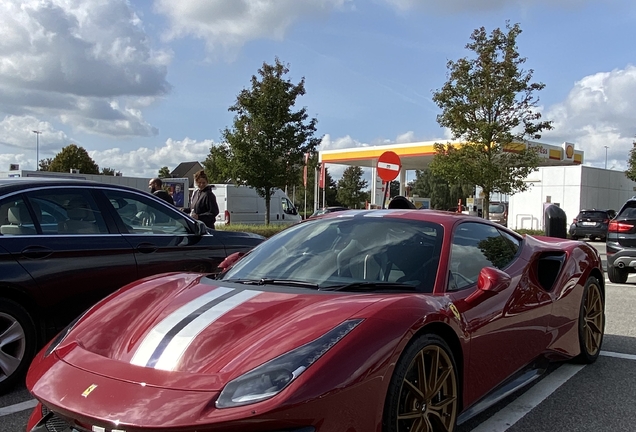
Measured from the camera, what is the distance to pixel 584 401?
3.86 metres

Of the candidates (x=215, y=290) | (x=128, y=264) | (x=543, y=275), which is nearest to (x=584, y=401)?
(x=543, y=275)

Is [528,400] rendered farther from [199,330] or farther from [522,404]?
[199,330]

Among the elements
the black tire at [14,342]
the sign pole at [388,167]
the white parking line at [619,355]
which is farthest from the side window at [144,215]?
the sign pole at [388,167]

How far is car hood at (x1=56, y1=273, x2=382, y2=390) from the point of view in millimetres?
2270

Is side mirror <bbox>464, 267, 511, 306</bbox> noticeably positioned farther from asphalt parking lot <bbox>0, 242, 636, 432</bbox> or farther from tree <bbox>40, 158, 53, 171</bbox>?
tree <bbox>40, 158, 53, 171</bbox>

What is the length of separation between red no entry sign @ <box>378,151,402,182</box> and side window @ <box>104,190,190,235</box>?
5.26 meters

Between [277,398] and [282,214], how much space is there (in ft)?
78.1

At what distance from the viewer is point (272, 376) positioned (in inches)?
84.6

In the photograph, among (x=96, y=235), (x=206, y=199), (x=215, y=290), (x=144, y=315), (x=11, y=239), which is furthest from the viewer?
(x=206, y=199)

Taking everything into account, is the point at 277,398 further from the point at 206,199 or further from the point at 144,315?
the point at 206,199

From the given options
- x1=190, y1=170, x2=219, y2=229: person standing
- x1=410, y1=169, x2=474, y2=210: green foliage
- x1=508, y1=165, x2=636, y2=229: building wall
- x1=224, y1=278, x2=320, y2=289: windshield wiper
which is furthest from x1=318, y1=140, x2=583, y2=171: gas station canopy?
x1=410, y1=169, x2=474, y2=210: green foliage

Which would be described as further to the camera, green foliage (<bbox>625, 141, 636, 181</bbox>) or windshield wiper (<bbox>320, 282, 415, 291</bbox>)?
green foliage (<bbox>625, 141, 636, 181</bbox>)

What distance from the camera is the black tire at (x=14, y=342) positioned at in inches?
155

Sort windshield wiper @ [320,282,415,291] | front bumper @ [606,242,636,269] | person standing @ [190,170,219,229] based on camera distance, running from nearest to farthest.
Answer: windshield wiper @ [320,282,415,291], person standing @ [190,170,219,229], front bumper @ [606,242,636,269]
